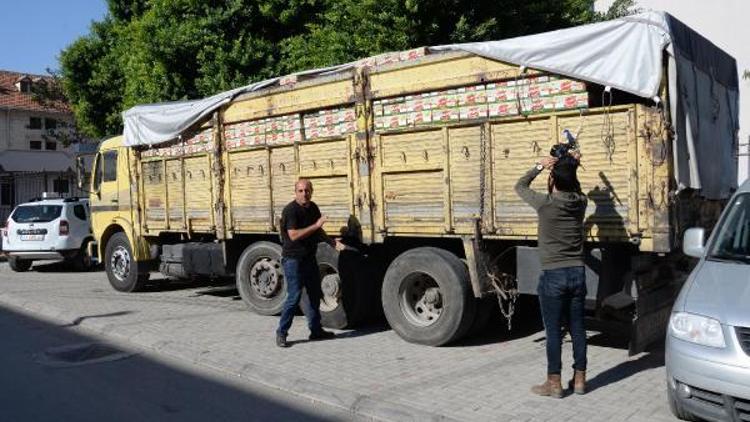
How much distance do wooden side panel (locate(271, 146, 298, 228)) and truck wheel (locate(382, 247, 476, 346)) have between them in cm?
182

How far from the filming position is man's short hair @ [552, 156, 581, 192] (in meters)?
5.35

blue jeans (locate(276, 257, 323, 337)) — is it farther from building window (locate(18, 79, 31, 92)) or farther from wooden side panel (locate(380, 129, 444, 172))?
building window (locate(18, 79, 31, 92))

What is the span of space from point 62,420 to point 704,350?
14.7 ft

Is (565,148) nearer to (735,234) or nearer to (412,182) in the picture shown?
(735,234)

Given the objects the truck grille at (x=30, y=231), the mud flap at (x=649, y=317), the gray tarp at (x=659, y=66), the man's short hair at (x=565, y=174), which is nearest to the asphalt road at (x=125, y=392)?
the man's short hair at (x=565, y=174)

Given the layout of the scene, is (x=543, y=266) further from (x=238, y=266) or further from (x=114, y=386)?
(x=238, y=266)

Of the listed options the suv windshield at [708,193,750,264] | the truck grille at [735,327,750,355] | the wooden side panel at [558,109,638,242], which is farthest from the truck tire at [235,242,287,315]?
the truck grille at [735,327,750,355]

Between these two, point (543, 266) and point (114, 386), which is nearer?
point (543, 266)

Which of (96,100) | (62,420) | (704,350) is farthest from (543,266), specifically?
(96,100)

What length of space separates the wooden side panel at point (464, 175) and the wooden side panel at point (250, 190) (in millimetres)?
2789

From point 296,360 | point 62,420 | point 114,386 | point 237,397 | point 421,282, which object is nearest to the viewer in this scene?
point 62,420

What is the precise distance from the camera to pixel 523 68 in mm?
6473

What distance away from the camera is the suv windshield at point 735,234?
16.8 feet

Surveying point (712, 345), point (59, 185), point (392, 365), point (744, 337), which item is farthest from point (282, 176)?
point (59, 185)
